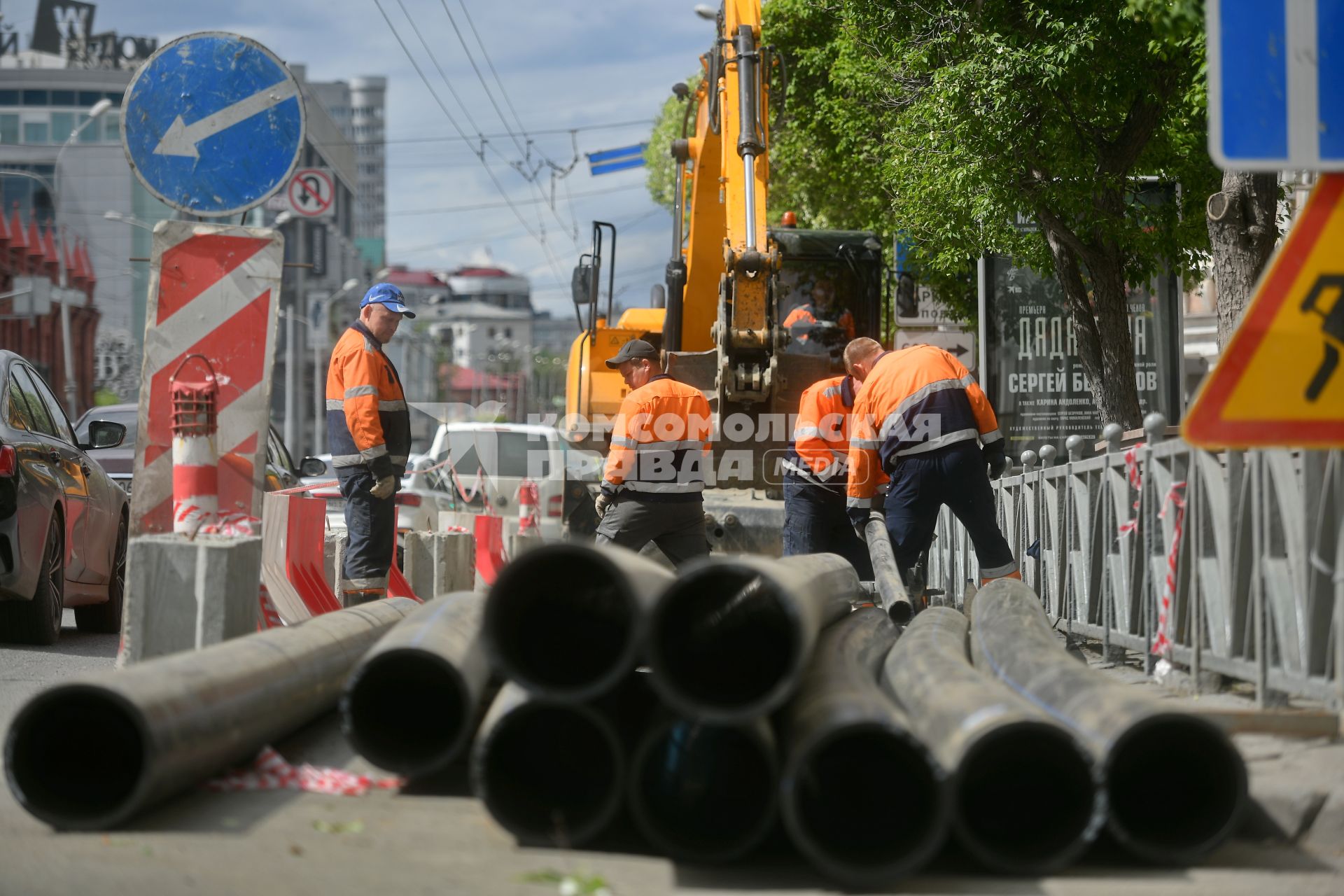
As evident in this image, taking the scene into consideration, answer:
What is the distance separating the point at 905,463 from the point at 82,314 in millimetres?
57672

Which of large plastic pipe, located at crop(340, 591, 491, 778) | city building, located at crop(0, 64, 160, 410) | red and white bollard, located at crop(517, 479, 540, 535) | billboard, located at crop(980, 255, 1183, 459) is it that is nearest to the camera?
large plastic pipe, located at crop(340, 591, 491, 778)

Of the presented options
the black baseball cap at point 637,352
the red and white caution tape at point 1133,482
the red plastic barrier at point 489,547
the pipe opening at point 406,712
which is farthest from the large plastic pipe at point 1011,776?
the red plastic barrier at point 489,547

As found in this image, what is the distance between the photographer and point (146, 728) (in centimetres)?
458

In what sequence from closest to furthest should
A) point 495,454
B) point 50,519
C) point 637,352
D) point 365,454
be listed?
point 365,454 < point 50,519 < point 637,352 < point 495,454

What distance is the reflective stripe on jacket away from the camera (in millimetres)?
10930

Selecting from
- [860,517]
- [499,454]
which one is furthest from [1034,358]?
[860,517]

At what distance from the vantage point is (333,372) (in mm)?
9266

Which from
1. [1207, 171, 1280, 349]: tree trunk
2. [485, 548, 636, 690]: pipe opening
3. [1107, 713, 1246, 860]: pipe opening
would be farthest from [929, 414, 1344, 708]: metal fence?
[1207, 171, 1280, 349]: tree trunk

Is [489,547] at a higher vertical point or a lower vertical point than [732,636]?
lower

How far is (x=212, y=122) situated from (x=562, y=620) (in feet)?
11.0

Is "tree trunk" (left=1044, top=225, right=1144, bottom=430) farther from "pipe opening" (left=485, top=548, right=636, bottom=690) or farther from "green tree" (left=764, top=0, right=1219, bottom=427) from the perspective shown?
"pipe opening" (left=485, top=548, right=636, bottom=690)

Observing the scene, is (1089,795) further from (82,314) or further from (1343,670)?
(82,314)

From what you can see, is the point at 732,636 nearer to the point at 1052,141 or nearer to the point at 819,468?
the point at 819,468

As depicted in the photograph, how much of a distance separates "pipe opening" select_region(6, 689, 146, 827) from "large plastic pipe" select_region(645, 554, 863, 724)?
5.12 feet
